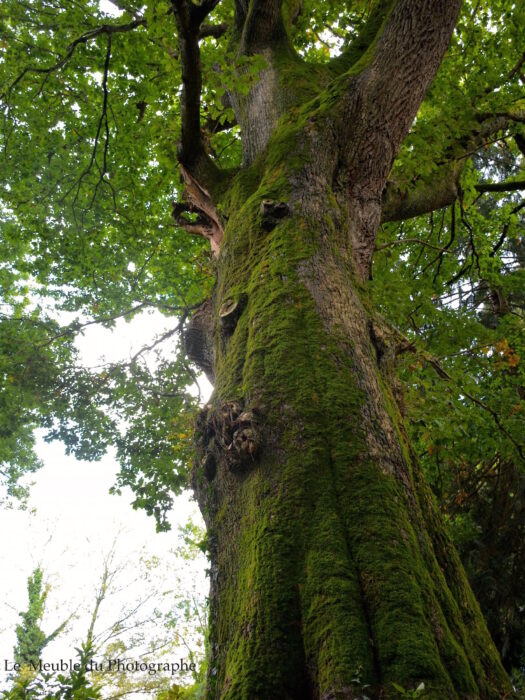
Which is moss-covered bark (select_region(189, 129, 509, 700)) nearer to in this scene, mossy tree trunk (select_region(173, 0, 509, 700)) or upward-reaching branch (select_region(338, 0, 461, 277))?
mossy tree trunk (select_region(173, 0, 509, 700))

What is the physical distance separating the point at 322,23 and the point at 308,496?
8.81 meters

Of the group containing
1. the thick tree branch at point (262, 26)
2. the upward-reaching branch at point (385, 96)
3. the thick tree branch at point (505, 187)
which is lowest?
the upward-reaching branch at point (385, 96)

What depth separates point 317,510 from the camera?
1.95 metres

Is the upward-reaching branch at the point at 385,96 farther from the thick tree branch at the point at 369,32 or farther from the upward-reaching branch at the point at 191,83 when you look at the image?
the upward-reaching branch at the point at 191,83

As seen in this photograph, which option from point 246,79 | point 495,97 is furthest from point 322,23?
point 246,79

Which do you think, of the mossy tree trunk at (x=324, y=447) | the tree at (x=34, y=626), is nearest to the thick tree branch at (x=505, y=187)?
the mossy tree trunk at (x=324, y=447)

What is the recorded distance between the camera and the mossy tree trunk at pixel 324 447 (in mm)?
1612

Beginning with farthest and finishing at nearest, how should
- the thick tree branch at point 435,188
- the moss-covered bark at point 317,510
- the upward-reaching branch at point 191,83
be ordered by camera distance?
the thick tree branch at point 435,188
the upward-reaching branch at point 191,83
the moss-covered bark at point 317,510

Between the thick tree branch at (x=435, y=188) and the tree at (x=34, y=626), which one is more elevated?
the thick tree branch at (x=435, y=188)

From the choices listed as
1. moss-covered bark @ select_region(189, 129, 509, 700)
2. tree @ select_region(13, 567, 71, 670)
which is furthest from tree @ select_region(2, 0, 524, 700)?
tree @ select_region(13, 567, 71, 670)

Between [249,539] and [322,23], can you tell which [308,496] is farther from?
[322,23]

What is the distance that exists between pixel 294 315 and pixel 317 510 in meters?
1.17

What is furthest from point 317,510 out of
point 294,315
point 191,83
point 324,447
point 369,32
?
point 369,32

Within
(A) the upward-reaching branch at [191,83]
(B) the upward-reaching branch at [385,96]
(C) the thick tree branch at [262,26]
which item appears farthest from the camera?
(C) the thick tree branch at [262,26]
